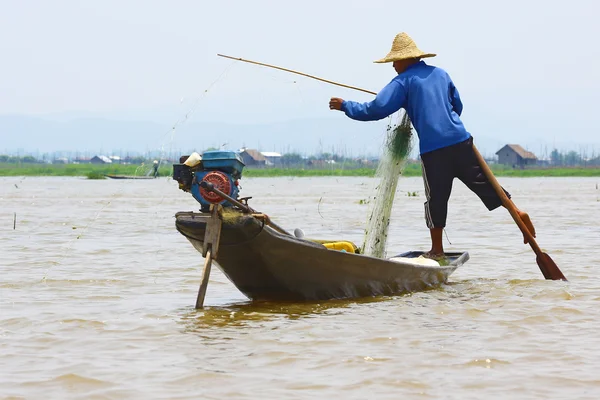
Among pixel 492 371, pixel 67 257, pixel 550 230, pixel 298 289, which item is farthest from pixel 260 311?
pixel 550 230

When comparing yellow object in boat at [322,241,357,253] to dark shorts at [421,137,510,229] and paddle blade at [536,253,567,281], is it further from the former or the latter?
paddle blade at [536,253,567,281]

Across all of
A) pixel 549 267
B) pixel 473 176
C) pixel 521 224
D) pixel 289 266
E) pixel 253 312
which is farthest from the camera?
pixel 549 267

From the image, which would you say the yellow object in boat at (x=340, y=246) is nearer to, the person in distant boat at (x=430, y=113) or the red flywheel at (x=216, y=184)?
the person in distant boat at (x=430, y=113)

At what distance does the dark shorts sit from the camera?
7004mm

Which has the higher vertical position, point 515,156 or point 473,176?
point 515,156

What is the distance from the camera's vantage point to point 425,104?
22.4ft

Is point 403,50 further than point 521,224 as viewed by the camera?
No

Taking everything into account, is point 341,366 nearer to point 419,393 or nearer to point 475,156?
point 419,393

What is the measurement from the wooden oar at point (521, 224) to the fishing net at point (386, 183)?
0.62 m

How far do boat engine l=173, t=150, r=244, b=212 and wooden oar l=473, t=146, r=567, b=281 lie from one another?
7.63ft

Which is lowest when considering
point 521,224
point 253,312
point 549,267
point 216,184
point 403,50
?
point 253,312

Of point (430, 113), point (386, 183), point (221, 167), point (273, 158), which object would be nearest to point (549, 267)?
point (386, 183)

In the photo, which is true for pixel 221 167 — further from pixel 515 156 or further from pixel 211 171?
pixel 515 156

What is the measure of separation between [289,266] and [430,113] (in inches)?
65.4
